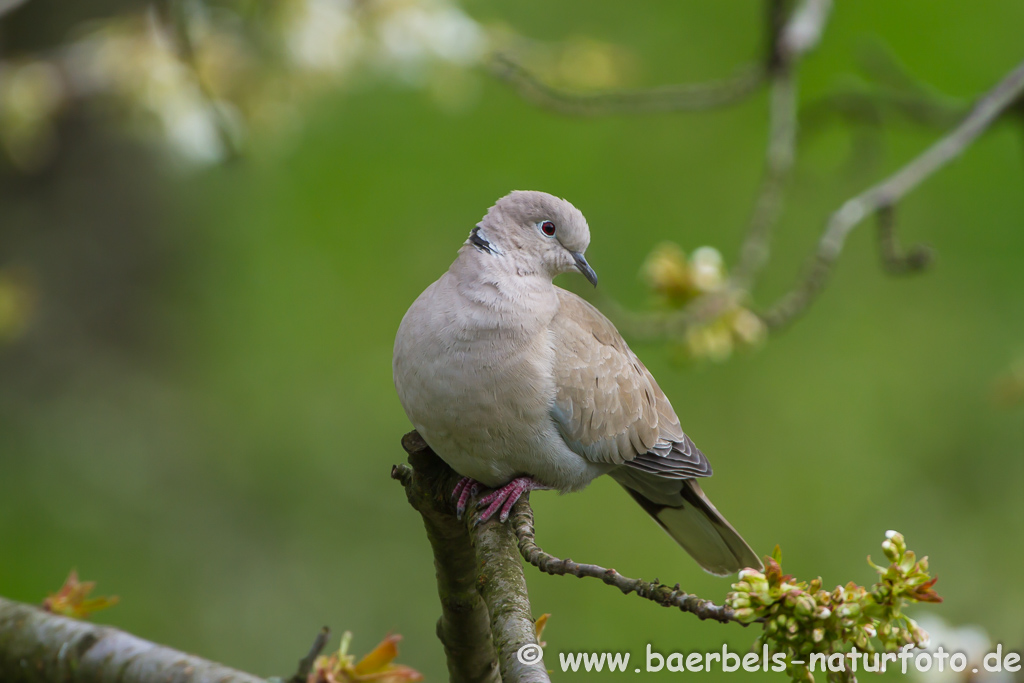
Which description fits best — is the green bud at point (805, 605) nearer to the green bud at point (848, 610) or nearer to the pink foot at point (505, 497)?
the green bud at point (848, 610)

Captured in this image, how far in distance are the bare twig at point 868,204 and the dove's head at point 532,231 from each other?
0.62 meters

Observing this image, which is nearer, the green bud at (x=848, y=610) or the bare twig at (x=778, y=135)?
the green bud at (x=848, y=610)

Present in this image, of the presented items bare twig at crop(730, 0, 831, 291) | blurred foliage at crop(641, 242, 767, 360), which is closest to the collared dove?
blurred foliage at crop(641, 242, 767, 360)

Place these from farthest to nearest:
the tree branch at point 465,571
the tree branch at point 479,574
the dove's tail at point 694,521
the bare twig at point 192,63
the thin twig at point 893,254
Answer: the bare twig at point 192,63, the dove's tail at point 694,521, the thin twig at point 893,254, the tree branch at point 465,571, the tree branch at point 479,574

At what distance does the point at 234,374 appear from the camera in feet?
23.4

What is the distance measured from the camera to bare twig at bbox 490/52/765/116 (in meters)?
2.68

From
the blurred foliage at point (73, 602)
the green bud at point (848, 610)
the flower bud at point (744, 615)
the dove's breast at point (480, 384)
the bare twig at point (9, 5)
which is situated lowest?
the flower bud at point (744, 615)

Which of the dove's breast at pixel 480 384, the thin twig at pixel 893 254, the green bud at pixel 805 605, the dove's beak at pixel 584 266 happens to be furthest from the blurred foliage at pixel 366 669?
the thin twig at pixel 893 254

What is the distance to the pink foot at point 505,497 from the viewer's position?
2.01m

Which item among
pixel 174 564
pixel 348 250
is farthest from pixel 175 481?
pixel 348 250

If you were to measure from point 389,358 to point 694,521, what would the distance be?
11.2ft

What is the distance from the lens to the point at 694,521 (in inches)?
118

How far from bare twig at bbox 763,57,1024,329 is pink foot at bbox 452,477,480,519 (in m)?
0.93

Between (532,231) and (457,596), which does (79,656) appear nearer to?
(457,596)
